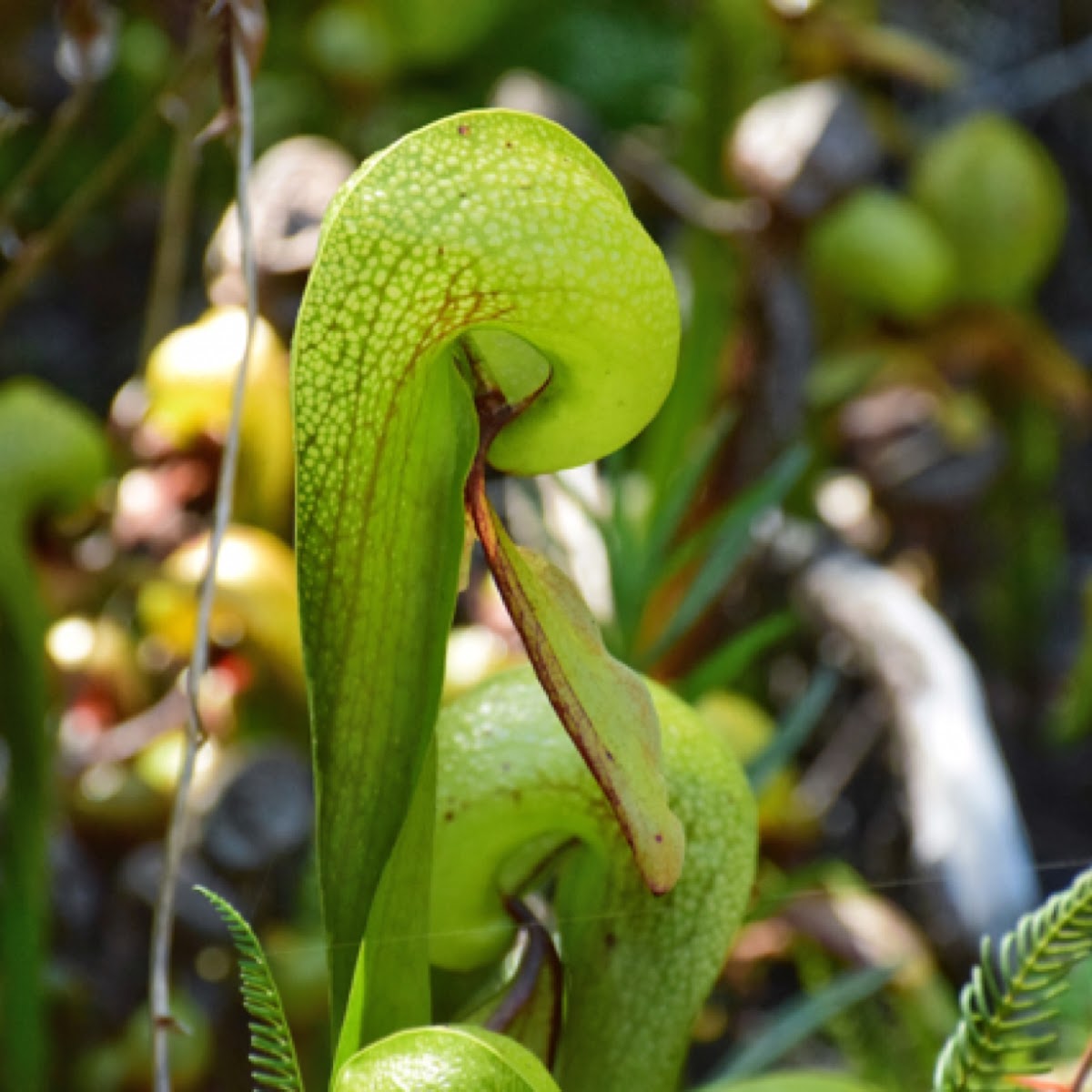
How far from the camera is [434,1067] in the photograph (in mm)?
260

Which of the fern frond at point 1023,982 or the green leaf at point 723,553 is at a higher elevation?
the fern frond at point 1023,982

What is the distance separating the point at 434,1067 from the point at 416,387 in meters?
0.14

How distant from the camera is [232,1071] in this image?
0.72m

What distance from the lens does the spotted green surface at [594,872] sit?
359 mm

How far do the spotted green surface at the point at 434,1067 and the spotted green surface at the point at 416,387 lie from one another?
5 centimetres

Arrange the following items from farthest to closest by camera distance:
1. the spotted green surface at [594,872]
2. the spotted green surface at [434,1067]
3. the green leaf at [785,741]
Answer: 1. the green leaf at [785,741]
2. the spotted green surface at [594,872]
3. the spotted green surface at [434,1067]

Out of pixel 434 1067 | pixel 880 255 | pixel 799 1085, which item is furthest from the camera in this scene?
pixel 880 255

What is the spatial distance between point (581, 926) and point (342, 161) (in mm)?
750

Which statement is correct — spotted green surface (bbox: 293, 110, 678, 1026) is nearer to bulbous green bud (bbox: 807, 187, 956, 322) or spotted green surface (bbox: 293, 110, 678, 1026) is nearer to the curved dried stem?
the curved dried stem

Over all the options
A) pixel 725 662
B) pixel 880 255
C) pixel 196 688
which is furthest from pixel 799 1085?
pixel 880 255

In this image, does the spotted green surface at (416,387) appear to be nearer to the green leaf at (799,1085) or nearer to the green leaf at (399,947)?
the green leaf at (399,947)

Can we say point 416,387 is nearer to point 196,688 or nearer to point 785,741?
point 196,688

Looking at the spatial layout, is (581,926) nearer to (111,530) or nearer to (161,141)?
(111,530)

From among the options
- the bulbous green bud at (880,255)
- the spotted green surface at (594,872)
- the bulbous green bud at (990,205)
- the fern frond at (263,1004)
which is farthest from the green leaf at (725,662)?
the bulbous green bud at (990,205)
